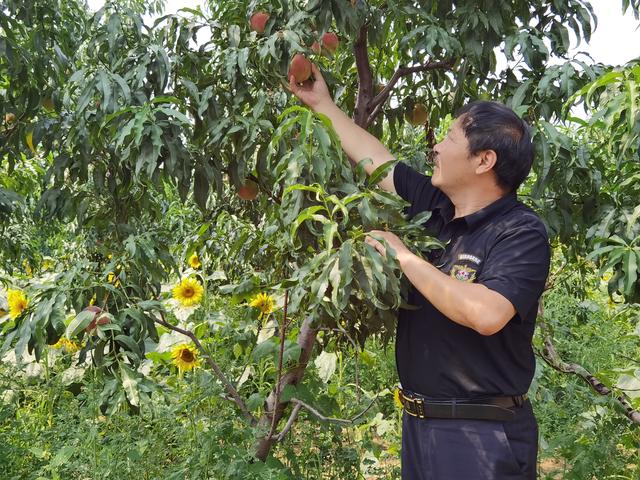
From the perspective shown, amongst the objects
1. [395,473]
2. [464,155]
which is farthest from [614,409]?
[464,155]

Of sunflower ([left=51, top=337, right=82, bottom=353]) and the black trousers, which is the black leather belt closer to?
the black trousers

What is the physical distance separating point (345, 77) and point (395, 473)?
1.41 meters

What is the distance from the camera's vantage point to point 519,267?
4.70ft

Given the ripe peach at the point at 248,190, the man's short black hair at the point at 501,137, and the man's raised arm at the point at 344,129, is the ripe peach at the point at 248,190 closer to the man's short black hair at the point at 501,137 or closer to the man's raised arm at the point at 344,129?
the man's raised arm at the point at 344,129

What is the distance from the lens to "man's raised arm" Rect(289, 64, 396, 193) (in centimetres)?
181

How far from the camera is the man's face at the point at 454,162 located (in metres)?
1.55

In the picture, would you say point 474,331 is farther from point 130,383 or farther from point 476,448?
point 130,383

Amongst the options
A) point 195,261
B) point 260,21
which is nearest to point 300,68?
point 260,21

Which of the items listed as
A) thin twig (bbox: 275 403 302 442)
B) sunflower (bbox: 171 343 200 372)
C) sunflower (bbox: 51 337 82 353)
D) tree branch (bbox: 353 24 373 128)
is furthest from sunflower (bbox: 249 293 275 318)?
sunflower (bbox: 51 337 82 353)

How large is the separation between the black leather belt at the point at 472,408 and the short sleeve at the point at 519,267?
20 centimetres

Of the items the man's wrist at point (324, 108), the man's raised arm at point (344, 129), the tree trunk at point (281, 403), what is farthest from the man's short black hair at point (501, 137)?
the tree trunk at point (281, 403)

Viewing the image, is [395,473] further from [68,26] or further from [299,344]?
[68,26]

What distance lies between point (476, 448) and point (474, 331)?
240 millimetres

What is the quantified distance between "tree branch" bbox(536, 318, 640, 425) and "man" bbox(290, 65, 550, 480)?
960 mm
